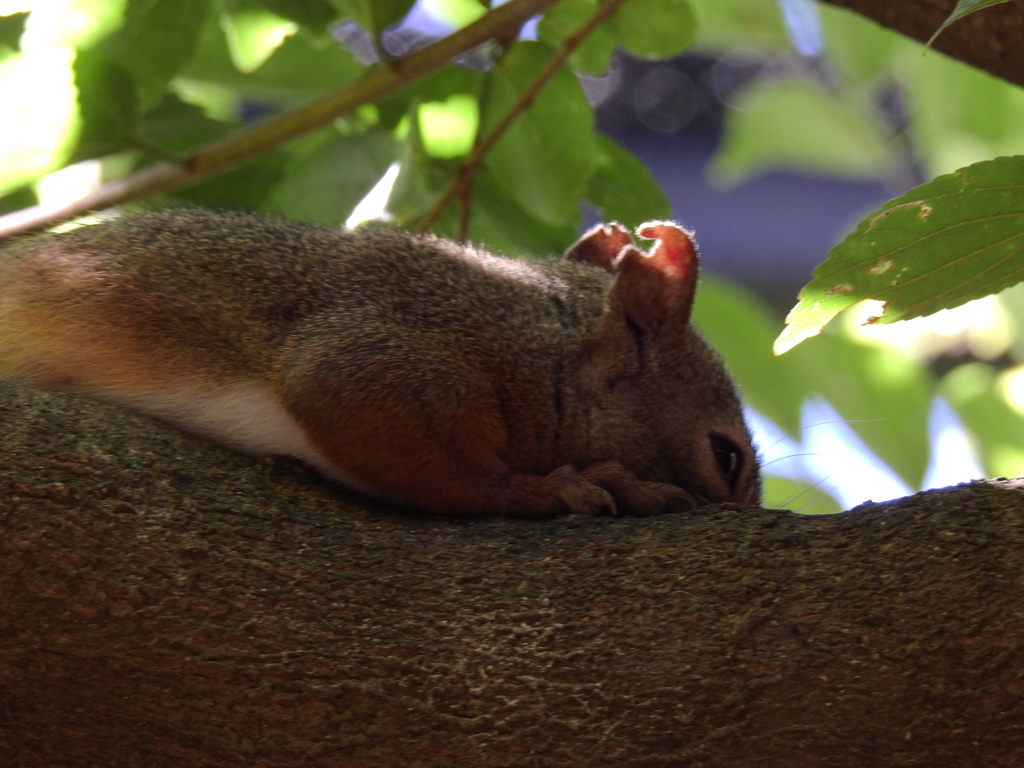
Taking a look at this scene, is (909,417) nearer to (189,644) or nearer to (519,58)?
(519,58)

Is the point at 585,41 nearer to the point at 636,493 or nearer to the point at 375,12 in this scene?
the point at 375,12

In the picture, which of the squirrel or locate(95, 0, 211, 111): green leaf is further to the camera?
locate(95, 0, 211, 111): green leaf

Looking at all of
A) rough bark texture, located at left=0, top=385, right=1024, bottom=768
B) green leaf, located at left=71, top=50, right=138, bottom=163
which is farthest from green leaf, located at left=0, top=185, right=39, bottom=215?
rough bark texture, located at left=0, top=385, right=1024, bottom=768

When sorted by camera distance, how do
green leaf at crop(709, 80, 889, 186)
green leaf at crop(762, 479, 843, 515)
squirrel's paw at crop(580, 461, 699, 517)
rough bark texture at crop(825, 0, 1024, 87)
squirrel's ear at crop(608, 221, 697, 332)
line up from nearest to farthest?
squirrel's paw at crop(580, 461, 699, 517) < rough bark texture at crop(825, 0, 1024, 87) < squirrel's ear at crop(608, 221, 697, 332) < green leaf at crop(762, 479, 843, 515) < green leaf at crop(709, 80, 889, 186)

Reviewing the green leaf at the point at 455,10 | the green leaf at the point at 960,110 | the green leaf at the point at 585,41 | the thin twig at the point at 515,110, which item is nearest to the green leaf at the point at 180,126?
the thin twig at the point at 515,110

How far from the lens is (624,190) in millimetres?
4832

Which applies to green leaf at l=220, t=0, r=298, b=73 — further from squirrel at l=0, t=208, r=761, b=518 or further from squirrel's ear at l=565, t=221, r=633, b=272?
squirrel's ear at l=565, t=221, r=633, b=272

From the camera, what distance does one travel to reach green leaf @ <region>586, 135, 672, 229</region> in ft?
15.7

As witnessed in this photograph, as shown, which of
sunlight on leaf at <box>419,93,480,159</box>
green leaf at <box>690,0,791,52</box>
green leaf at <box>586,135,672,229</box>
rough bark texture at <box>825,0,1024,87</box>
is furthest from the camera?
green leaf at <box>690,0,791,52</box>

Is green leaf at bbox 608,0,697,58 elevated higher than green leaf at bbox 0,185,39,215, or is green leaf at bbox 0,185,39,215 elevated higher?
green leaf at bbox 608,0,697,58

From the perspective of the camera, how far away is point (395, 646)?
243 cm

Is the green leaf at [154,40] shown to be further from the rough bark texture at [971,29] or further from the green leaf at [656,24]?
the rough bark texture at [971,29]

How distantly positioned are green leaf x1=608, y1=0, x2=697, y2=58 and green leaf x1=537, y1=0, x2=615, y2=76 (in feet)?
0.47

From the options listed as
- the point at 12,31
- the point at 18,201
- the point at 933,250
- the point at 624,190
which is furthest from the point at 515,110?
the point at 933,250
